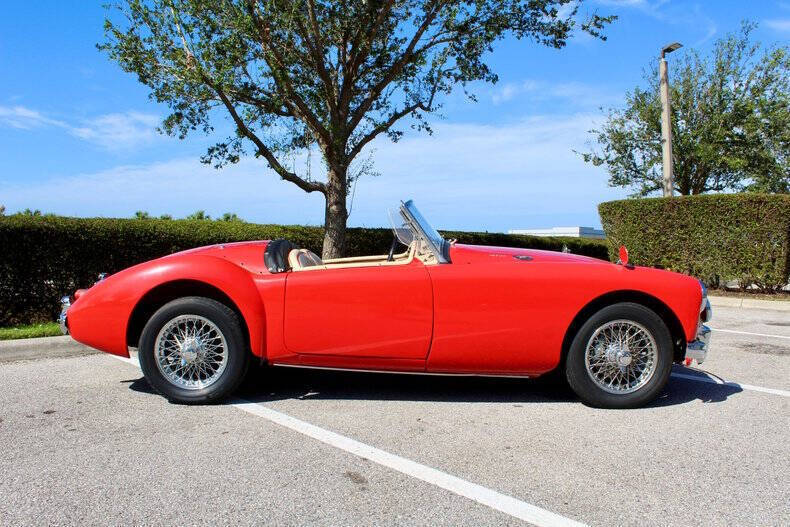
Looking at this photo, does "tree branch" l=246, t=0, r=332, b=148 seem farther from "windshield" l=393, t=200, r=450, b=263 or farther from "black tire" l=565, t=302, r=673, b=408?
"black tire" l=565, t=302, r=673, b=408

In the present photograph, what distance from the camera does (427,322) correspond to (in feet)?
12.8

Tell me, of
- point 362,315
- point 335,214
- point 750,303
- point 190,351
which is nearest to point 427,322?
point 362,315

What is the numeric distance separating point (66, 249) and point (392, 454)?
6.22 metres

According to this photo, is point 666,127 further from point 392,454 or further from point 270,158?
point 392,454

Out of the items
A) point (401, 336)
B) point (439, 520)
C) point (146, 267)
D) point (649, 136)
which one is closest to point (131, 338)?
point (146, 267)

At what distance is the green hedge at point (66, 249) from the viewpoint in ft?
23.7

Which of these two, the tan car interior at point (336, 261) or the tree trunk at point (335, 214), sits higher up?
the tree trunk at point (335, 214)

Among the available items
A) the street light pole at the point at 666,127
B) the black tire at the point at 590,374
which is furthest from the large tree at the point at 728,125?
the black tire at the point at 590,374

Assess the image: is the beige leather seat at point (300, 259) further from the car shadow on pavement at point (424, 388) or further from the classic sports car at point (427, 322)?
the car shadow on pavement at point (424, 388)

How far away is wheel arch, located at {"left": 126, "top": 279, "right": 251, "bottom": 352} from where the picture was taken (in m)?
4.15

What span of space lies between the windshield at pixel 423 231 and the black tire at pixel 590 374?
1.06m

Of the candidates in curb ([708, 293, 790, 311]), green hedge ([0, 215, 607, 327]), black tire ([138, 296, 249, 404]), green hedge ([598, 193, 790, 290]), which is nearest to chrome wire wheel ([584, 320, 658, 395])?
black tire ([138, 296, 249, 404])

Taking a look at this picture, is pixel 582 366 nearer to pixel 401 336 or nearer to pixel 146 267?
pixel 401 336

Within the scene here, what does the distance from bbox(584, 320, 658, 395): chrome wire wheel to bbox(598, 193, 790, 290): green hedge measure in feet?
31.7
